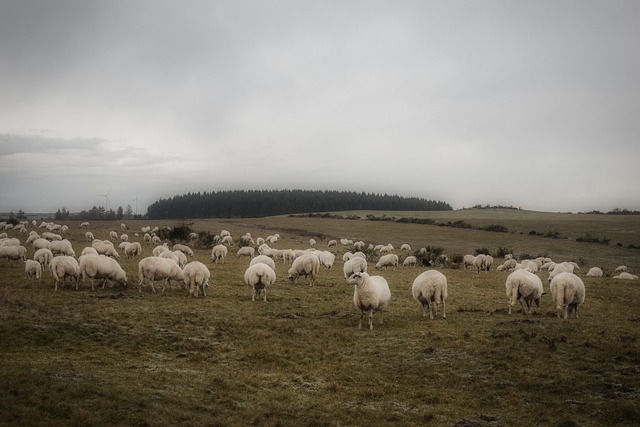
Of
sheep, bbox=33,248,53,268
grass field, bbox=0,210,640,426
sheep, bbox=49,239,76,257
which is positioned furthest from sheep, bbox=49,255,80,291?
sheep, bbox=49,239,76,257

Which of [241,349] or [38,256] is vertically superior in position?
[38,256]

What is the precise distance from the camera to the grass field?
9.38 m

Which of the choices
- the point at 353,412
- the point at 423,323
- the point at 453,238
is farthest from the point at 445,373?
the point at 453,238

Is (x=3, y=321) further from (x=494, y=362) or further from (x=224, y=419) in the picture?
(x=494, y=362)

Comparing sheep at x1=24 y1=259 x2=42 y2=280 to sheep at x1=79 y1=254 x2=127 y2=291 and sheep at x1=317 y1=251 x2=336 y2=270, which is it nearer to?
sheep at x1=79 y1=254 x2=127 y2=291

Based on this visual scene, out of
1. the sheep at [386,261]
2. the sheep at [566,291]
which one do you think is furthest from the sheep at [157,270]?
the sheep at [386,261]

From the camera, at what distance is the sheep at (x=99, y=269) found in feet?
67.7

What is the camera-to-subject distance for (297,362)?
42.9 ft

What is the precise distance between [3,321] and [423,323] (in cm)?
1455

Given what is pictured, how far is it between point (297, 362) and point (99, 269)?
1257cm

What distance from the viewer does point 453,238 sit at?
2726 inches

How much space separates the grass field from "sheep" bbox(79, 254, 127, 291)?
2.25 feet

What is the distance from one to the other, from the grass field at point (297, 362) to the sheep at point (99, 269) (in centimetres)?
69

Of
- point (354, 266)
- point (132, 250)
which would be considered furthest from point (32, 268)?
point (354, 266)
